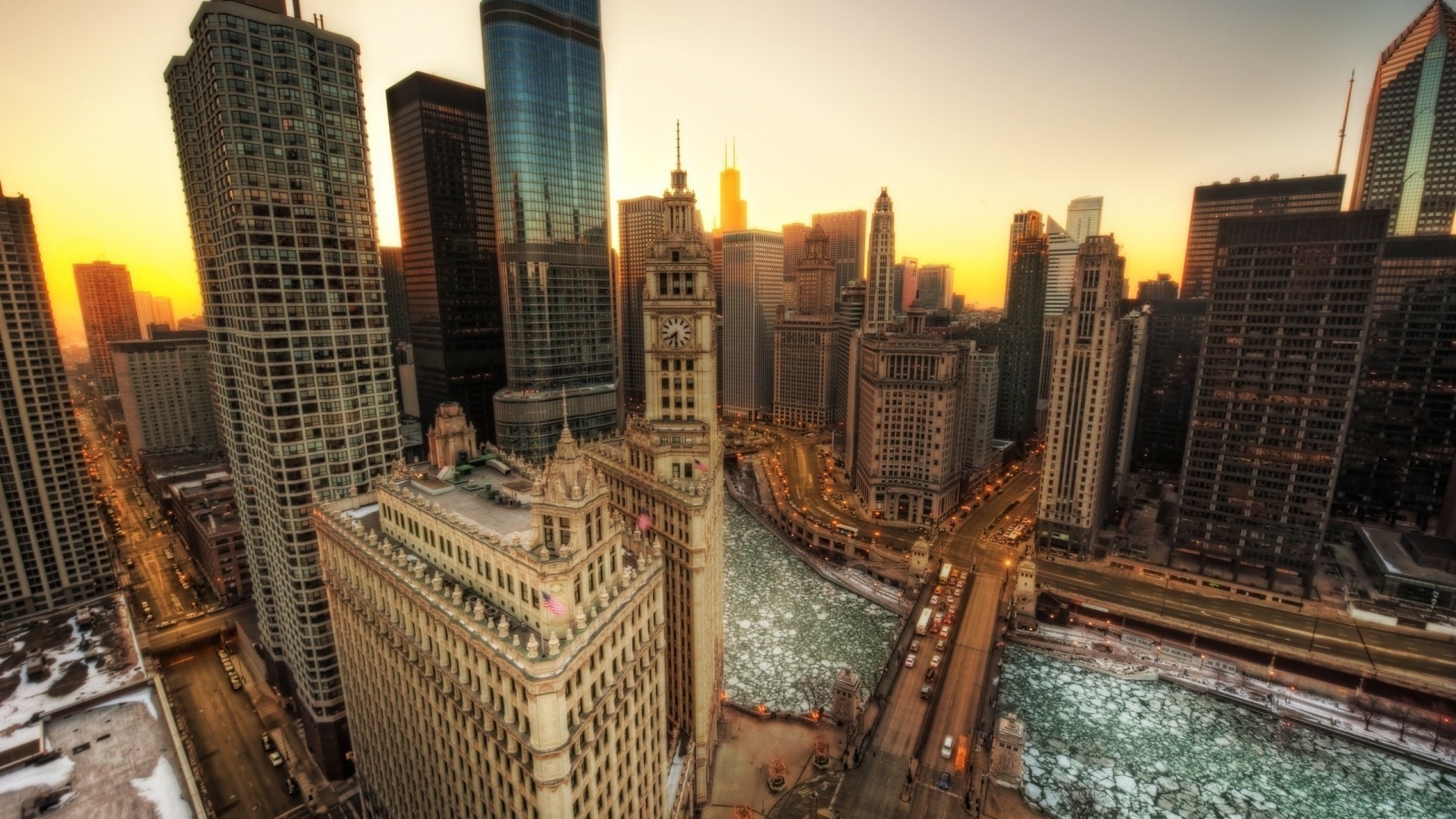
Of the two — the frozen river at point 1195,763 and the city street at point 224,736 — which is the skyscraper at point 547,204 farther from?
the frozen river at point 1195,763

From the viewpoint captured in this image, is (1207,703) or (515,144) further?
(515,144)

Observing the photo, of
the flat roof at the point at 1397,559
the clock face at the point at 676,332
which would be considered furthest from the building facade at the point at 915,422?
the clock face at the point at 676,332

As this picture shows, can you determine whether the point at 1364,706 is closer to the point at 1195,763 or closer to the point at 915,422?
the point at 1195,763

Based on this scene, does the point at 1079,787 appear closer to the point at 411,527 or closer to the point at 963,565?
the point at 963,565

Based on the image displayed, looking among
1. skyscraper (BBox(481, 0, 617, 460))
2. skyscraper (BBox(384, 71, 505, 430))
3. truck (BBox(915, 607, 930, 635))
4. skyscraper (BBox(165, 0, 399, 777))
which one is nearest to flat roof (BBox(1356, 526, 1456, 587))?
truck (BBox(915, 607, 930, 635))

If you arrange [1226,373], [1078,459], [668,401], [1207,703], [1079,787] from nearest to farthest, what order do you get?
[668,401], [1079,787], [1207,703], [1226,373], [1078,459]

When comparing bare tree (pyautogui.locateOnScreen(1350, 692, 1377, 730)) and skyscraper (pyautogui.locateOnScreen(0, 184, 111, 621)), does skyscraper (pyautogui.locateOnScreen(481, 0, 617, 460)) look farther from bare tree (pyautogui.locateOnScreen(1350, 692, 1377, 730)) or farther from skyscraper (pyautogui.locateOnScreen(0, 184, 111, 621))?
bare tree (pyautogui.locateOnScreen(1350, 692, 1377, 730))

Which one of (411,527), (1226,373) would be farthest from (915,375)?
(411,527)
